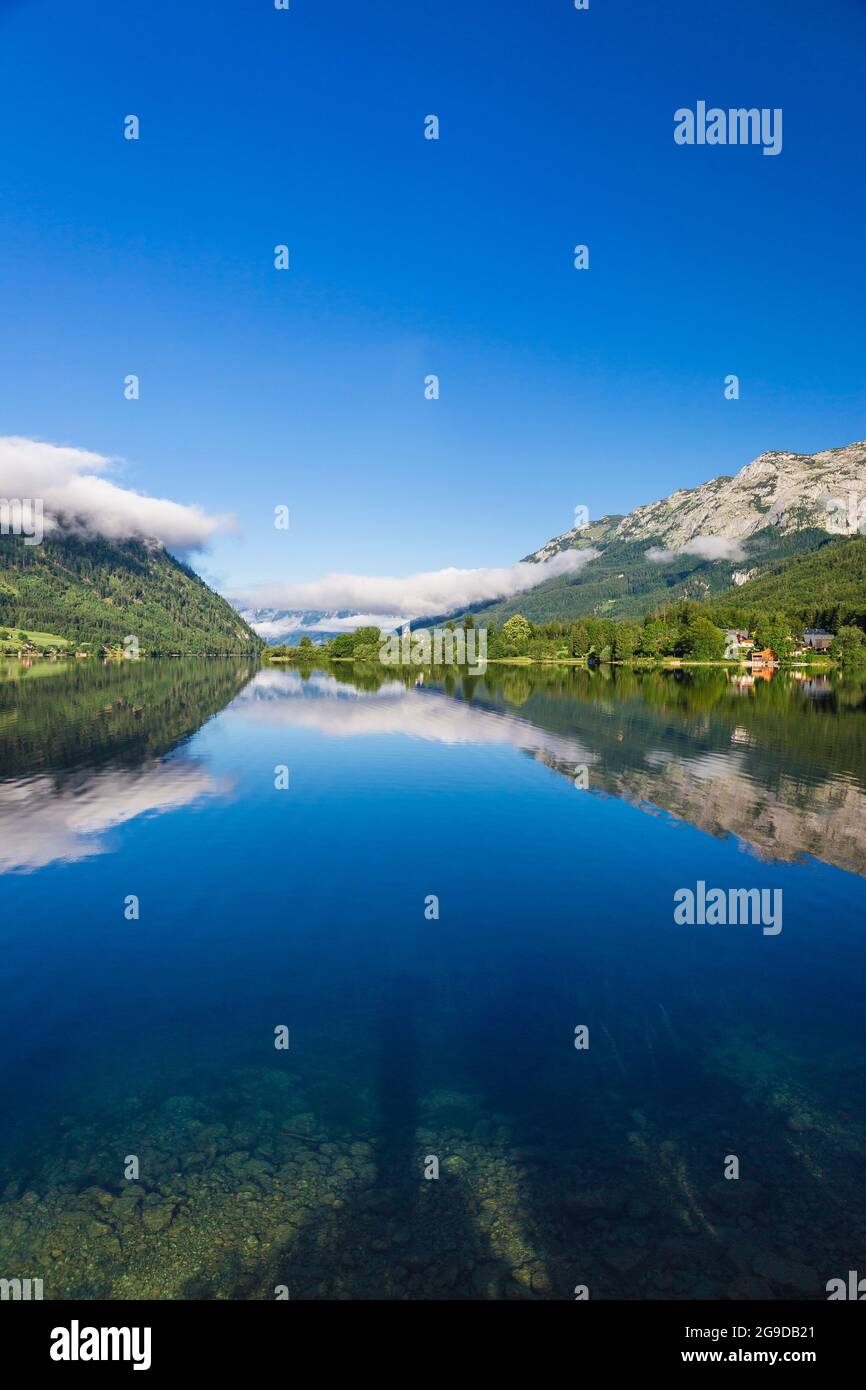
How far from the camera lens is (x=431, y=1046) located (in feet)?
47.6

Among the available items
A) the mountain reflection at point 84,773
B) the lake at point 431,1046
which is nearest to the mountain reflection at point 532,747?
the mountain reflection at point 84,773

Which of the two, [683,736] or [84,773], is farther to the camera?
[683,736]

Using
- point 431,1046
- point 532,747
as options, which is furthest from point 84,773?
point 431,1046

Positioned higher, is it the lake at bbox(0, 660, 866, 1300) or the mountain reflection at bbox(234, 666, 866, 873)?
the mountain reflection at bbox(234, 666, 866, 873)

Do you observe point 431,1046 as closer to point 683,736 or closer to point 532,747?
point 532,747

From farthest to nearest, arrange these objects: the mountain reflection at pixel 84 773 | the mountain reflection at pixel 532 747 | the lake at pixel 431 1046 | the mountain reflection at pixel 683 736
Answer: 1. the mountain reflection at pixel 683 736
2. the mountain reflection at pixel 532 747
3. the mountain reflection at pixel 84 773
4. the lake at pixel 431 1046

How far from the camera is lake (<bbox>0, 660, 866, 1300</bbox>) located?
9391 mm

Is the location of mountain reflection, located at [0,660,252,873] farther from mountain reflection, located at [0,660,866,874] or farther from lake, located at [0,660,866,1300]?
lake, located at [0,660,866,1300]

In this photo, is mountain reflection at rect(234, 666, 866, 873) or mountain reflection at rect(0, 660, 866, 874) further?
mountain reflection at rect(234, 666, 866, 873)

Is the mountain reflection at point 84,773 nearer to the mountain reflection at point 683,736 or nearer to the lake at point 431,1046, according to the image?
the lake at point 431,1046

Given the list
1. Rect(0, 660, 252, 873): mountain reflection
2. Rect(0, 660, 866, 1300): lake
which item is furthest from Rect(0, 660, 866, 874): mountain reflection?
Rect(0, 660, 866, 1300): lake

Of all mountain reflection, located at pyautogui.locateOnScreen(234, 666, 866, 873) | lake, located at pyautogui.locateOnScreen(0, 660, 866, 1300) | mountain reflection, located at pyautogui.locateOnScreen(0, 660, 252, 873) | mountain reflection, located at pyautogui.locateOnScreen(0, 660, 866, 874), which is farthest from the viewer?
mountain reflection, located at pyautogui.locateOnScreen(234, 666, 866, 873)

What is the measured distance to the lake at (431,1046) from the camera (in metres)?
9.39
